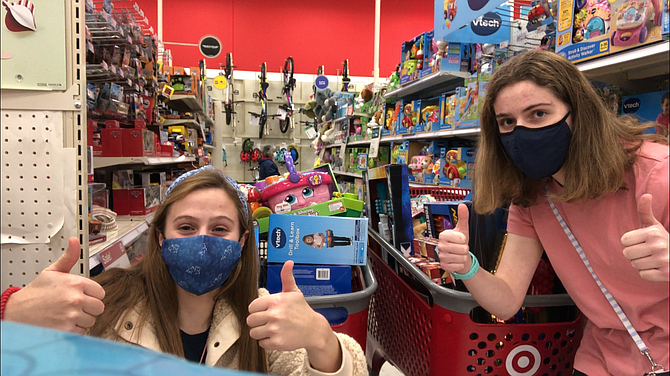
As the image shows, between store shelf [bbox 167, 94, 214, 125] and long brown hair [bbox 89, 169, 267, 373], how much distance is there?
434cm

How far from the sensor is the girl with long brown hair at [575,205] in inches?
33.4

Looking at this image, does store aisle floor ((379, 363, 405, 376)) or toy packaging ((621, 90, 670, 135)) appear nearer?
toy packaging ((621, 90, 670, 135))

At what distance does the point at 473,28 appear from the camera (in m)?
2.62

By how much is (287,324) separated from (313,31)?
9.31 meters

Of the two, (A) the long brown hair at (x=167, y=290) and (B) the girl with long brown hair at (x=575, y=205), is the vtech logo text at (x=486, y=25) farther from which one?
(A) the long brown hair at (x=167, y=290)

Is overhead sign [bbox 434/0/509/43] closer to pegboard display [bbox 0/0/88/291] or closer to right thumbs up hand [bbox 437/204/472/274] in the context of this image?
right thumbs up hand [bbox 437/204/472/274]

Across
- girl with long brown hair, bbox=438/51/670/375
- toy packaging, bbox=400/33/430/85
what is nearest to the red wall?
toy packaging, bbox=400/33/430/85

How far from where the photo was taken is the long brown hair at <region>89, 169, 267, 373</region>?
3.59ft

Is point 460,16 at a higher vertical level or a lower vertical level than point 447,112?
higher

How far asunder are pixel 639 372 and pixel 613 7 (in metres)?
1.16

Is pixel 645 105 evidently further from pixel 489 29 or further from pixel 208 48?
pixel 208 48

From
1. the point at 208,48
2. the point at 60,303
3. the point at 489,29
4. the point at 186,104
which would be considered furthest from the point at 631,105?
the point at 208,48

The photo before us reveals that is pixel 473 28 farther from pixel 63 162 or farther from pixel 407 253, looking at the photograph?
pixel 63 162

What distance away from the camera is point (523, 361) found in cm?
128
